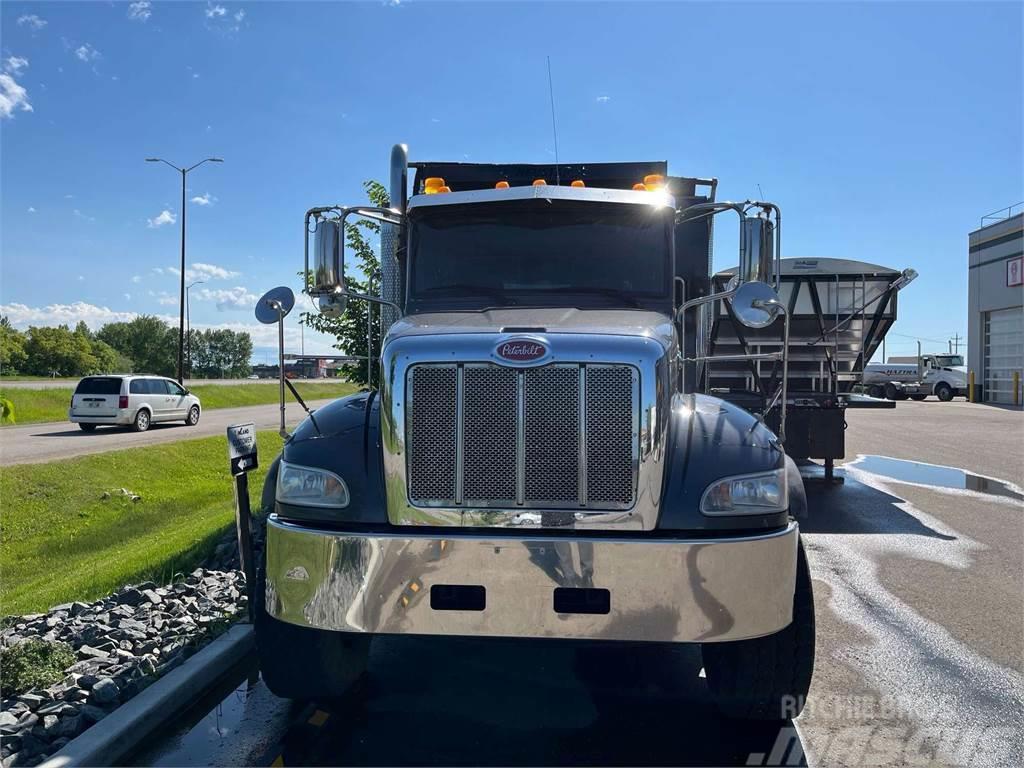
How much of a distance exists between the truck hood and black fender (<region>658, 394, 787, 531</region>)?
0.40 meters

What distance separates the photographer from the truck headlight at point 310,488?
10.9 ft

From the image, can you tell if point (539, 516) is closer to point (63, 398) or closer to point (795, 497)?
point (795, 497)

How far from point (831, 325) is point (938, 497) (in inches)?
102

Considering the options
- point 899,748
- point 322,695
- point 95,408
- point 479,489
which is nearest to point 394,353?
point 479,489

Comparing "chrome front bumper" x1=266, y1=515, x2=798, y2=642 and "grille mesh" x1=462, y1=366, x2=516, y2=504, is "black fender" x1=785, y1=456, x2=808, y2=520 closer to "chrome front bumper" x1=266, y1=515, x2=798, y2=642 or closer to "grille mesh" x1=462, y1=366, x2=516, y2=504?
"chrome front bumper" x1=266, y1=515, x2=798, y2=642

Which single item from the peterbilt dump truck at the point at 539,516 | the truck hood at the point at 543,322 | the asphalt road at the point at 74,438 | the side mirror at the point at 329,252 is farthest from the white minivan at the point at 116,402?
the peterbilt dump truck at the point at 539,516

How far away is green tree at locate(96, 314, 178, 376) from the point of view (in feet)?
292

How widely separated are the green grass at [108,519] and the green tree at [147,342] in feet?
259

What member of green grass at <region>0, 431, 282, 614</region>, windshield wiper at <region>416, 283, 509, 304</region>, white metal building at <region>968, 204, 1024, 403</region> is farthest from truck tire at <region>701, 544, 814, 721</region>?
white metal building at <region>968, 204, 1024, 403</region>

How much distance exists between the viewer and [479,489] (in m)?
3.21

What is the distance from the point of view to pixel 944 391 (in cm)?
3894

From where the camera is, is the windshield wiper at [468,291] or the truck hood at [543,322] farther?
the windshield wiper at [468,291]

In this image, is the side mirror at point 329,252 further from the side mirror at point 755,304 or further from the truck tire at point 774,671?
the truck tire at point 774,671

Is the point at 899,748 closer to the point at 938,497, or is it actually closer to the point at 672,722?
the point at 672,722
